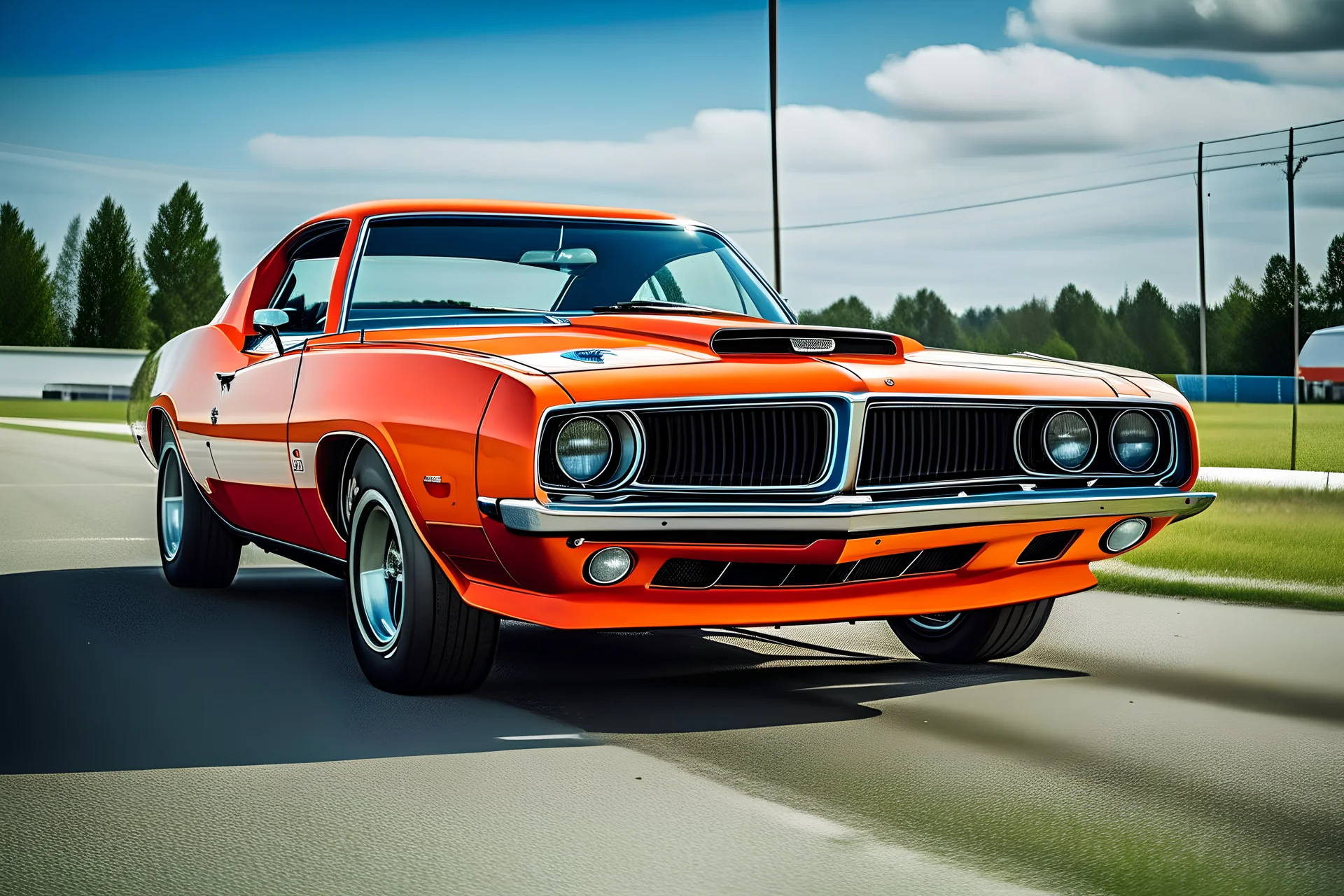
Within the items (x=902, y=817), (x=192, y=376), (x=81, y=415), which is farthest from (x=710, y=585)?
(x=81, y=415)

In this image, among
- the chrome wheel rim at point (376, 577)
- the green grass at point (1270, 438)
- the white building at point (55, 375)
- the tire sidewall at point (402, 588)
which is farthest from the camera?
the white building at point (55, 375)

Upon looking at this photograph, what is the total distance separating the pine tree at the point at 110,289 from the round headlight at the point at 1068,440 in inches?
4056

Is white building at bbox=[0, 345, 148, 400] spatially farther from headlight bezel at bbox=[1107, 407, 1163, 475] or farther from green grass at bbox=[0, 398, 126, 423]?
headlight bezel at bbox=[1107, 407, 1163, 475]

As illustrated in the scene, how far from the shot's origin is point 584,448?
4652 millimetres

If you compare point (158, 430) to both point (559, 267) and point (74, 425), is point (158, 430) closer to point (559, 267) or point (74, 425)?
point (559, 267)

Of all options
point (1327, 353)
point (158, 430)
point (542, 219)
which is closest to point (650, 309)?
point (542, 219)

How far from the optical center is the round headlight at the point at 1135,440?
218 inches

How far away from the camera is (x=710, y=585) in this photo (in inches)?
188

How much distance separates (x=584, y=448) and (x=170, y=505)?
4524mm

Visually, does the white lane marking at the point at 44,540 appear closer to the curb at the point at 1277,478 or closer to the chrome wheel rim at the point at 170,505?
the chrome wheel rim at the point at 170,505

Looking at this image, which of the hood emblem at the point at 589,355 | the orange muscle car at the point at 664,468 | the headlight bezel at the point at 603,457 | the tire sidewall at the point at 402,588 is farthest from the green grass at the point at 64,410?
the headlight bezel at the point at 603,457

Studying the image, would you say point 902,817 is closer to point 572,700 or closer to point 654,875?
point 654,875

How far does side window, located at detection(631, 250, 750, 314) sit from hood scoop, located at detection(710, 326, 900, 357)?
1.55 m

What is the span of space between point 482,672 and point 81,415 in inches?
2036
